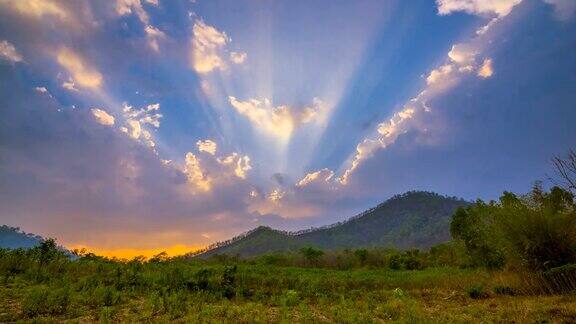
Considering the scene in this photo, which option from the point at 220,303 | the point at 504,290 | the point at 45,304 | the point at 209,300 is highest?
the point at 45,304

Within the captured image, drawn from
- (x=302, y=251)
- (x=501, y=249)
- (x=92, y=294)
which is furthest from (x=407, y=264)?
(x=92, y=294)

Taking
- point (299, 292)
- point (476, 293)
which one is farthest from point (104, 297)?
point (476, 293)

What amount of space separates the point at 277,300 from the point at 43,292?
857 cm

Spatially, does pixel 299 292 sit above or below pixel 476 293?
above

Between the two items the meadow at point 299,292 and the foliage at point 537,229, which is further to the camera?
the foliage at point 537,229

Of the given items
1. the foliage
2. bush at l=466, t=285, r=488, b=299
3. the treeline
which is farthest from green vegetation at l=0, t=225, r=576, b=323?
the treeline

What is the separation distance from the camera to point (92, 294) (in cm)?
1551

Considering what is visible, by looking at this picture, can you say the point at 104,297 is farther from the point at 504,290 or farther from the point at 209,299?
the point at 504,290

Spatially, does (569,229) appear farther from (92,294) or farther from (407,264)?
(407,264)

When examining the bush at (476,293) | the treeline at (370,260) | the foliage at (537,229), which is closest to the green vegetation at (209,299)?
the bush at (476,293)

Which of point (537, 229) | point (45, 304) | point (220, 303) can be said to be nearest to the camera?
point (45, 304)

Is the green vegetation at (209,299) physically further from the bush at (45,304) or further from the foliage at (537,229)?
the foliage at (537,229)

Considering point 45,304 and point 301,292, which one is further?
point 301,292

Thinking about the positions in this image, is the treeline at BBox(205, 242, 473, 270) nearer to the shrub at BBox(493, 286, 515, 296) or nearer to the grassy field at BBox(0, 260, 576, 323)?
the grassy field at BBox(0, 260, 576, 323)
